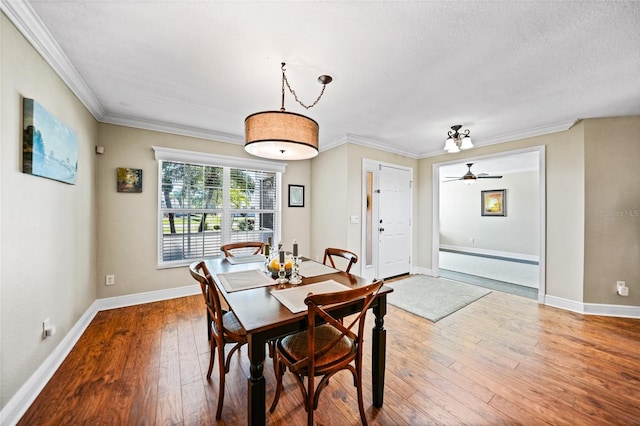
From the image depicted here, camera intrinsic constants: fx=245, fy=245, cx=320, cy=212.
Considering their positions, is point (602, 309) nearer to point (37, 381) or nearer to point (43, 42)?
point (37, 381)

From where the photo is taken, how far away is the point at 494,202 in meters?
7.29

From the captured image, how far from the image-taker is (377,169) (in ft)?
14.2

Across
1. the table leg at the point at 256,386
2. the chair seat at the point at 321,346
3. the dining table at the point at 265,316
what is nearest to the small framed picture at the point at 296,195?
the dining table at the point at 265,316

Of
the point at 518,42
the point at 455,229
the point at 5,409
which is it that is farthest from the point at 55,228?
the point at 455,229

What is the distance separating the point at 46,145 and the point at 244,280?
1710 millimetres

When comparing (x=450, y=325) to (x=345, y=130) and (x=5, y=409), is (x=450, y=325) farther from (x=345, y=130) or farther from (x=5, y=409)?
(x=5, y=409)

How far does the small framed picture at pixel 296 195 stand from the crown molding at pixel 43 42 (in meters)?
2.82

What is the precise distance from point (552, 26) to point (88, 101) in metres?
4.01

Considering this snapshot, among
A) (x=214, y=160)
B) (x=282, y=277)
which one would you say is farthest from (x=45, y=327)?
Answer: (x=214, y=160)

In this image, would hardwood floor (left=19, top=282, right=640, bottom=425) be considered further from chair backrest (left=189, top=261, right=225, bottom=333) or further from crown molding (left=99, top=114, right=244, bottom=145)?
crown molding (left=99, top=114, right=244, bottom=145)

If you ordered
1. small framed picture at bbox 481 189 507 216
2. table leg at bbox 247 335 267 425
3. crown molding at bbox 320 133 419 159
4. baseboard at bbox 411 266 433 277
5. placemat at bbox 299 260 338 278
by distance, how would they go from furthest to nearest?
small framed picture at bbox 481 189 507 216
baseboard at bbox 411 266 433 277
crown molding at bbox 320 133 419 159
placemat at bbox 299 260 338 278
table leg at bbox 247 335 267 425

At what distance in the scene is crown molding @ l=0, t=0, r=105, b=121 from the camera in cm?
142

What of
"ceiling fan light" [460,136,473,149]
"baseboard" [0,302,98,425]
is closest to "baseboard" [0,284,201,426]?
"baseboard" [0,302,98,425]

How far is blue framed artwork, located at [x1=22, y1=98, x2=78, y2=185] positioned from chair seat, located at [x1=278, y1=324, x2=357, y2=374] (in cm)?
201
